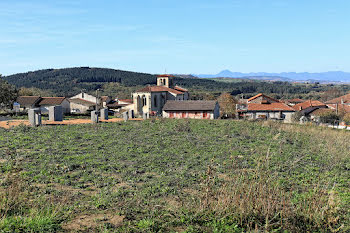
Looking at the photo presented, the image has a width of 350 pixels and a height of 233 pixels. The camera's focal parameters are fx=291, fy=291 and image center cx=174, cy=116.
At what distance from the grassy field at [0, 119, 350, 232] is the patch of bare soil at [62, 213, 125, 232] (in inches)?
0.8

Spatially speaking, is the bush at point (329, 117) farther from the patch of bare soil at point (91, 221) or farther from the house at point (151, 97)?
the patch of bare soil at point (91, 221)

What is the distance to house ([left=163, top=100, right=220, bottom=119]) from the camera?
4233 cm

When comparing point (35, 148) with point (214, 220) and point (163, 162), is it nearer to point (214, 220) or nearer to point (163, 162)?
point (163, 162)

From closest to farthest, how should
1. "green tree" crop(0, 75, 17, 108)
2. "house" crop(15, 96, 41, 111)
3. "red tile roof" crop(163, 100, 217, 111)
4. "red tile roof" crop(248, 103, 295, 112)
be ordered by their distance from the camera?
"green tree" crop(0, 75, 17, 108) → "red tile roof" crop(163, 100, 217, 111) → "house" crop(15, 96, 41, 111) → "red tile roof" crop(248, 103, 295, 112)

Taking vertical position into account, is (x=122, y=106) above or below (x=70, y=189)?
above

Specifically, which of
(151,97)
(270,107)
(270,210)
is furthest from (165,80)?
(270,210)

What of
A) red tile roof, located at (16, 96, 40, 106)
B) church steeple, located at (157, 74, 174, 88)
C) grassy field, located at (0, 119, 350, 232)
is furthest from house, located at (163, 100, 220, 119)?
grassy field, located at (0, 119, 350, 232)

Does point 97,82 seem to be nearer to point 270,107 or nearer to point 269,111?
point 270,107

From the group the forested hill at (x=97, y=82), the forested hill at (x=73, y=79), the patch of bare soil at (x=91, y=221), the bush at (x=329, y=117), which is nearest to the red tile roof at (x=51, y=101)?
the bush at (x=329, y=117)

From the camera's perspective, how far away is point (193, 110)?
4316cm

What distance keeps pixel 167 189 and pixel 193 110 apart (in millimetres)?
35186

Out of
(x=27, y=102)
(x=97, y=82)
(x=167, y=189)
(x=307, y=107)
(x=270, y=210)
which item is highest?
(x=97, y=82)

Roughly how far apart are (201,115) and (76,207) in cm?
3683

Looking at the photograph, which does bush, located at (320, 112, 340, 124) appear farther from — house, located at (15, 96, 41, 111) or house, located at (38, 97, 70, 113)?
house, located at (15, 96, 41, 111)
